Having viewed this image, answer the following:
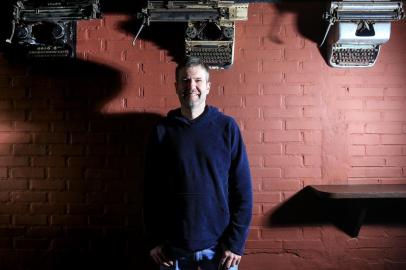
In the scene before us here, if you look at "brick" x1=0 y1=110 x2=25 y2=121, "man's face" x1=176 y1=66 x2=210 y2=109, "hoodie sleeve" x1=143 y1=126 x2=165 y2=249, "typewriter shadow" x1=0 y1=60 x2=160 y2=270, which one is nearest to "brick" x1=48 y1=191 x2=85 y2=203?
"typewriter shadow" x1=0 y1=60 x2=160 y2=270

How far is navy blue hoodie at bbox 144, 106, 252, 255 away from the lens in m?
1.60

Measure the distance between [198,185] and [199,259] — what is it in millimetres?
396

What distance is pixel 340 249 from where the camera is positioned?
214cm

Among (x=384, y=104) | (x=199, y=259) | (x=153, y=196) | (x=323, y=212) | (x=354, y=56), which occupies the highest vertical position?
(x=354, y=56)

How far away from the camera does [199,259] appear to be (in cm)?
164

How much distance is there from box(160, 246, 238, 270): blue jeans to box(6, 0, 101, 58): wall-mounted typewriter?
1545 millimetres

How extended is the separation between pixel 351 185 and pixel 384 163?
0.96ft

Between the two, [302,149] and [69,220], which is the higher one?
[302,149]

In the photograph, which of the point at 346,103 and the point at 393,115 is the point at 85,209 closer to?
the point at 346,103

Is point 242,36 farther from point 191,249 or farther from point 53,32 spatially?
point 191,249

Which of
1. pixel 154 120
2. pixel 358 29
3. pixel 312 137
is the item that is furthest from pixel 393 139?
pixel 154 120

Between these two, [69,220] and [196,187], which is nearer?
[196,187]

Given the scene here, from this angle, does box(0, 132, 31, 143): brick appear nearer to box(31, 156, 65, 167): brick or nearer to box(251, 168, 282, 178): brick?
box(31, 156, 65, 167): brick

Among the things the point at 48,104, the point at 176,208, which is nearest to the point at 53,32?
the point at 48,104
